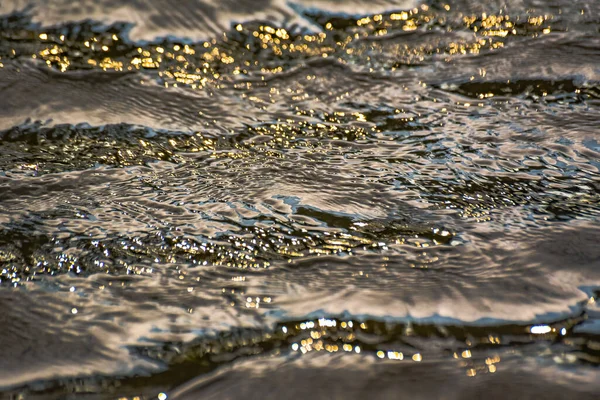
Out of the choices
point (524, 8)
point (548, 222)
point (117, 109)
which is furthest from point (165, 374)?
point (524, 8)

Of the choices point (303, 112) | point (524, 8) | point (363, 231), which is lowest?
point (363, 231)

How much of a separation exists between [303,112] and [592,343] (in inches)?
34.6

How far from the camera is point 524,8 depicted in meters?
1.96

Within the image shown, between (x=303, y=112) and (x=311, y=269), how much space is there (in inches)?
23.9

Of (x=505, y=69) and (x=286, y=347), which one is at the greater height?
(x=505, y=69)

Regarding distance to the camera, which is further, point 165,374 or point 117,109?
point 117,109

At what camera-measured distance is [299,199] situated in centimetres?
119

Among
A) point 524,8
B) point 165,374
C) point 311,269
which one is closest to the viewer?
point 165,374

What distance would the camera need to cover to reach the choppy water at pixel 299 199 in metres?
0.84

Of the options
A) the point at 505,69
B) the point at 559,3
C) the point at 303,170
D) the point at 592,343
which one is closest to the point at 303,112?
the point at 303,170

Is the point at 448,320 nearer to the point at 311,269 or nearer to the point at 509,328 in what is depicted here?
the point at 509,328

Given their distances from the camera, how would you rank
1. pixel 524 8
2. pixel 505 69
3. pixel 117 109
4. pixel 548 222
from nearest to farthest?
pixel 548 222
pixel 117 109
pixel 505 69
pixel 524 8

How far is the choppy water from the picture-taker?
2.75ft

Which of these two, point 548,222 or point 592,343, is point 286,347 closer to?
point 592,343
